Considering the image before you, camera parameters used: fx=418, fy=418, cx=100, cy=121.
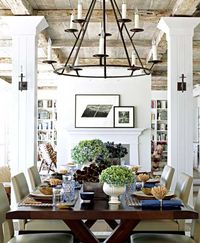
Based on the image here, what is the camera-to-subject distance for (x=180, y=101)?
5734 mm

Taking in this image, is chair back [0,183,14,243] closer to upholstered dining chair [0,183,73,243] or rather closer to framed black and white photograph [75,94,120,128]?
upholstered dining chair [0,183,73,243]

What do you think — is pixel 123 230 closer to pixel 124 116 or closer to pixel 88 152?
pixel 88 152

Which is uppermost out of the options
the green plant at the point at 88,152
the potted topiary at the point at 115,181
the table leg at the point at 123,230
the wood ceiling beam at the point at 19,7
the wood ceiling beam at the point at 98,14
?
→ the wood ceiling beam at the point at 98,14

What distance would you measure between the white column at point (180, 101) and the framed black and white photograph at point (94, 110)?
169 inches

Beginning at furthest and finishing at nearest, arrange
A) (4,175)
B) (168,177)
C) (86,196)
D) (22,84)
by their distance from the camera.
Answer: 1. (4,175)
2. (22,84)
3. (168,177)
4. (86,196)

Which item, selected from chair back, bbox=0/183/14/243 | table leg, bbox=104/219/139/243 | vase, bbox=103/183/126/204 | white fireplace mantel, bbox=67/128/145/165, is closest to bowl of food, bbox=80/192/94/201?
vase, bbox=103/183/126/204

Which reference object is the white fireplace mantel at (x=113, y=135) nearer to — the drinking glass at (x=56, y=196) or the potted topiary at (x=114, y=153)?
the potted topiary at (x=114, y=153)

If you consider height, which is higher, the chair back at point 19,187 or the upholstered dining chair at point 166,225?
the chair back at point 19,187

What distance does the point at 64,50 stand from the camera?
8875 mm

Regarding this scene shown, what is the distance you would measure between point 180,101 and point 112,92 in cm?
433

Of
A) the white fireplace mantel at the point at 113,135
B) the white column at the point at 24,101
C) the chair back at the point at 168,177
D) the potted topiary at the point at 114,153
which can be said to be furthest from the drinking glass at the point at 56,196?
the white fireplace mantel at the point at 113,135

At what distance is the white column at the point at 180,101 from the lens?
5.72 meters

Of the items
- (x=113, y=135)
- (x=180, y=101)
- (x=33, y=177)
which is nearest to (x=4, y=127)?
(x=113, y=135)

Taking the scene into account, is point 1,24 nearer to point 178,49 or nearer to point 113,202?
point 178,49
